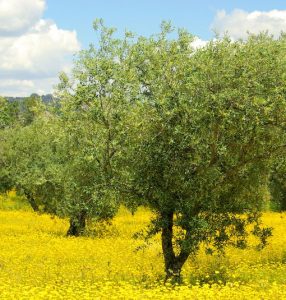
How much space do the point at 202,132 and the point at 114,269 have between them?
26.1 feet

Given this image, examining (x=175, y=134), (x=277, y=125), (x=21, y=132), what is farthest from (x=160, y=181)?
(x=21, y=132)

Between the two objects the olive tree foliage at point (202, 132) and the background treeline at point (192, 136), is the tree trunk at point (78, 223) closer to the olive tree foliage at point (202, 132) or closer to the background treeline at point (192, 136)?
the background treeline at point (192, 136)

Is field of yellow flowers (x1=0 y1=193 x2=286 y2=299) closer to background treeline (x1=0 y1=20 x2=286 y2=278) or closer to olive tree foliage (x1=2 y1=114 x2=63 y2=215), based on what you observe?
background treeline (x1=0 y1=20 x2=286 y2=278)

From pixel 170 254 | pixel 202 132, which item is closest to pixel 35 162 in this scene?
pixel 170 254

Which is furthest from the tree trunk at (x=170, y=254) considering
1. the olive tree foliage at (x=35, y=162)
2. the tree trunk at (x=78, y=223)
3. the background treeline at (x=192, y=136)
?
the olive tree foliage at (x=35, y=162)

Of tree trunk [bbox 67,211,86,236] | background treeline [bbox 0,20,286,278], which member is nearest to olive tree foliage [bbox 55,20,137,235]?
background treeline [bbox 0,20,286,278]

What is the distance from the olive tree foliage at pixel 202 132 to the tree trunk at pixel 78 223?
57.9 feet

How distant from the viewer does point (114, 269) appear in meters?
20.3

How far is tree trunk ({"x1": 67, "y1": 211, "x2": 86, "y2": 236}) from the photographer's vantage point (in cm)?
3481

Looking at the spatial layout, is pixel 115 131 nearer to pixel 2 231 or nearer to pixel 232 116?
pixel 232 116

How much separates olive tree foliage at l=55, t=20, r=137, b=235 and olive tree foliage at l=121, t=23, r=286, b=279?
0.78 metres

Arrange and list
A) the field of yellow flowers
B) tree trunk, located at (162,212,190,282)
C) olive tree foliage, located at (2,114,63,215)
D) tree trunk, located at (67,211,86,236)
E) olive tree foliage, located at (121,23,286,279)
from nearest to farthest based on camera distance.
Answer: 1. the field of yellow flowers
2. olive tree foliage, located at (121,23,286,279)
3. tree trunk, located at (162,212,190,282)
4. tree trunk, located at (67,211,86,236)
5. olive tree foliage, located at (2,114,63,215)

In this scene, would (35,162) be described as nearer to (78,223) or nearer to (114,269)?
(78,223)

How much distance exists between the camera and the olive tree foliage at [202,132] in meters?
15.1
